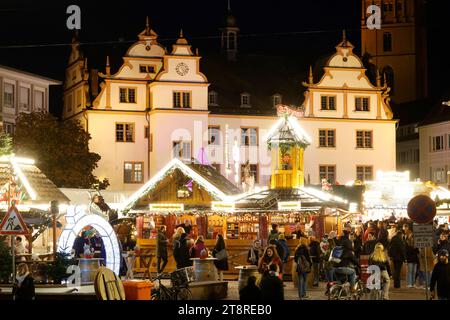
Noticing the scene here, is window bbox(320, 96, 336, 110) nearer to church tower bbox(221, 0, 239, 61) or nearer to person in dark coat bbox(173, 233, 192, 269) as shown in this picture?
church tower bbox(221, 0, 239, 61)

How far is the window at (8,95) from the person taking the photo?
7979 centimetres

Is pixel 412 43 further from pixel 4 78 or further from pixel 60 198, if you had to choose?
pixel 60 198

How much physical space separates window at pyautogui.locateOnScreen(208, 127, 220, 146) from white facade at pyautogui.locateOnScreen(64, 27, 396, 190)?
0.09 meters

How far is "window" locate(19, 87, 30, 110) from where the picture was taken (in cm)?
8179

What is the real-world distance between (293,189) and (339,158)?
98.0 feet

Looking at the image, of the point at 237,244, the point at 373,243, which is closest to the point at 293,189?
the point at 237,244

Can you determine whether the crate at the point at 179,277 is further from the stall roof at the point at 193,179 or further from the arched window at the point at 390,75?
the arched window at the point at 390,75

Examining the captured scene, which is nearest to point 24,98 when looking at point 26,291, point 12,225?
point 12,225

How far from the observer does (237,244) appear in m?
38.3

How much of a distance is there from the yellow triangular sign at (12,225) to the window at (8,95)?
57.2 metres

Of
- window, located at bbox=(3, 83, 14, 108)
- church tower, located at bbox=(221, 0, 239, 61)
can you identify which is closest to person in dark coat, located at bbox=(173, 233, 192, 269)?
church tower, located at bbox=(221, 0, 239, 61)
